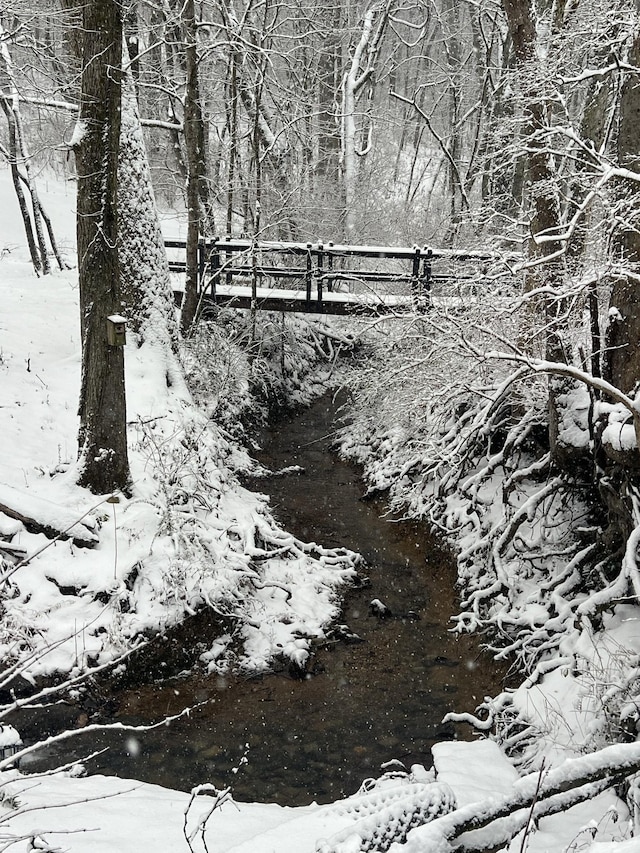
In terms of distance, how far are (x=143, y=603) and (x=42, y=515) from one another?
1.42m

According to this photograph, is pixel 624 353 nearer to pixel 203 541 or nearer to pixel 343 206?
pixel 203 541

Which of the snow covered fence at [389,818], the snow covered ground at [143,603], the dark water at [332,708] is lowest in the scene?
the dark water at [332,708]

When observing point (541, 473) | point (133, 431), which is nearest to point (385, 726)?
point (541, 473)

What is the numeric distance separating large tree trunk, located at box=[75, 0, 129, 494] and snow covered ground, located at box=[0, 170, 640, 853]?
467mm

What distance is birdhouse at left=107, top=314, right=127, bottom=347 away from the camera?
7387mm

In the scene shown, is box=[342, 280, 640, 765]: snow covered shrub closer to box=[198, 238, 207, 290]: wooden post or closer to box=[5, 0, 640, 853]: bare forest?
box=[5, 0, 640, 853]: bare forest

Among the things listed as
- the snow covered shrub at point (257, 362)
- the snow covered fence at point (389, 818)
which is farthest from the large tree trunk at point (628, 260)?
the snow covered shrub at point (257, 362)

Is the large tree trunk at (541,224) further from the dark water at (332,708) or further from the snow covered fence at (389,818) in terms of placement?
the snow covered fence at (389,818)

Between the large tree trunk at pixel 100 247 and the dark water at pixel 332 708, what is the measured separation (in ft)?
8.72

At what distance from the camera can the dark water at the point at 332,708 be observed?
567cm

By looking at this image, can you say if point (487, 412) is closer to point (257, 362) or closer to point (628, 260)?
point (628, 260)

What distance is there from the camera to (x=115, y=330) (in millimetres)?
7418

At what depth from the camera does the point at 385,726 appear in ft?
20.9

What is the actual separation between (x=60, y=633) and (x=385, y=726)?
10.4 ft
